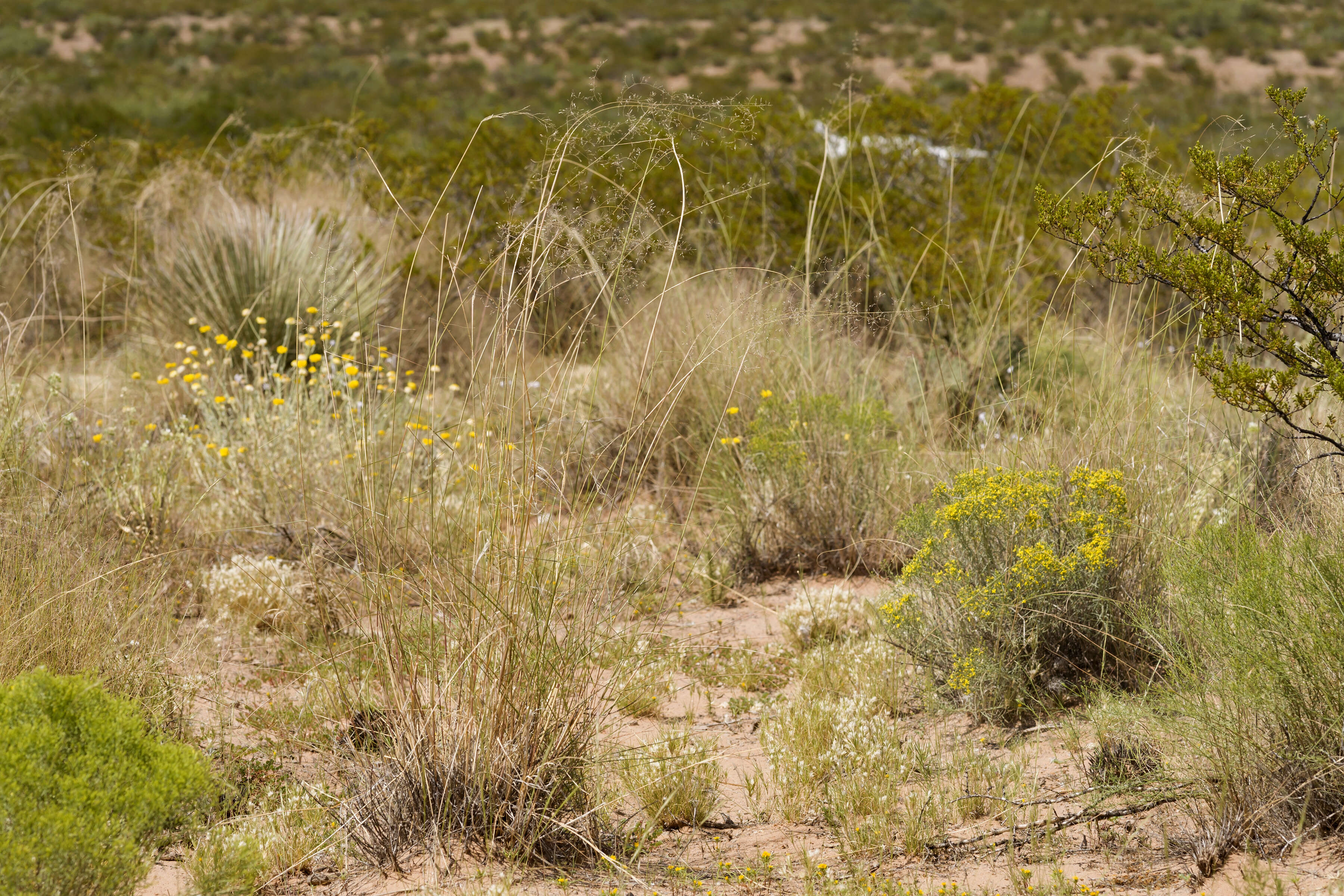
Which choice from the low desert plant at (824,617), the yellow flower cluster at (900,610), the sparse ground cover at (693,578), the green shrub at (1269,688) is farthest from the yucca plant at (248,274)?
the green shrub at (1269,688)

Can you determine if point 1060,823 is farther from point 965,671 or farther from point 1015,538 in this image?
point 1015,538

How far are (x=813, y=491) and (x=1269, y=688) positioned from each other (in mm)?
2510

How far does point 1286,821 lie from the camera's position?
8.43 ft

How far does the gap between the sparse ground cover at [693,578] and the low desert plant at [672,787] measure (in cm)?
2

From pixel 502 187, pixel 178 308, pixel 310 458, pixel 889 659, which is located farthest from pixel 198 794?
pixel 502 187

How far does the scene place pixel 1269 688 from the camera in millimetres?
2643

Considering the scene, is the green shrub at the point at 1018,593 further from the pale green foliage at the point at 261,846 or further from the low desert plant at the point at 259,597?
the low desert plant at the point at 259,597

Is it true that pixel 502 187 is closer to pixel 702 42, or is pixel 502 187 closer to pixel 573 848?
pixel 573 848

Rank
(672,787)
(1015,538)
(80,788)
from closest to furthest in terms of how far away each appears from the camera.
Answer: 1. (80,788)
2. (672,787)
3. (1015,538)

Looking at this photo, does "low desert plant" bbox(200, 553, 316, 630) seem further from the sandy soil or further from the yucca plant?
the yucca plant

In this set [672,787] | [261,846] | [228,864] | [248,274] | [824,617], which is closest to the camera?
[228,864]

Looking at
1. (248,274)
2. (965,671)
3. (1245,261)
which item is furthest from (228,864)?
(248,274)

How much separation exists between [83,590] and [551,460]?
1468 millimetres

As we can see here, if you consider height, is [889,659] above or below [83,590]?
below
